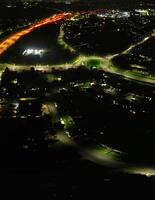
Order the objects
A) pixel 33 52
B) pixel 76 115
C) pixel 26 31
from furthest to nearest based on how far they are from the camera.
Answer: pixel 26 31
pixel 33 52
pixel 76 115

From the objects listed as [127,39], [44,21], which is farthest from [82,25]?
[127,39]

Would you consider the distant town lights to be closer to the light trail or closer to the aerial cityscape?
the aerial cityscape

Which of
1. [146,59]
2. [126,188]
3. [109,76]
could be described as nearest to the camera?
[126,188]

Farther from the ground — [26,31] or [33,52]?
[33,52]

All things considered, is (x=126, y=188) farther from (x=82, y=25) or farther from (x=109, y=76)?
(x=82, y=25)

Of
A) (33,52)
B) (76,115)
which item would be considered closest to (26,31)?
(33,52)

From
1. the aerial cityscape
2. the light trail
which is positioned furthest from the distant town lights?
the light trail

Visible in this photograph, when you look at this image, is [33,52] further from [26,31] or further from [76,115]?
[76,115]
